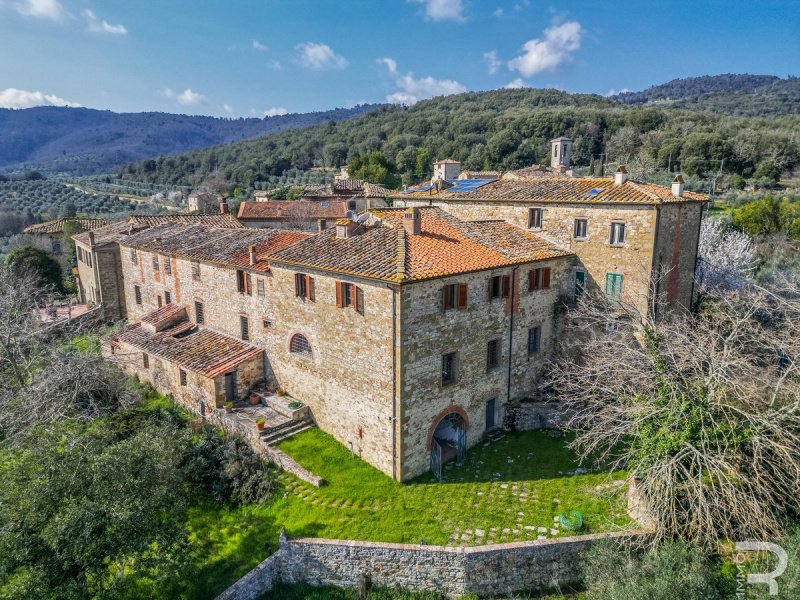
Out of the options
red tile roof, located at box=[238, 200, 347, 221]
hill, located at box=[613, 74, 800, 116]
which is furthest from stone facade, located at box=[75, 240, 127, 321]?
hill, located at box=[613, 74, 800, 116]

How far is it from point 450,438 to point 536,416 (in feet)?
13.0

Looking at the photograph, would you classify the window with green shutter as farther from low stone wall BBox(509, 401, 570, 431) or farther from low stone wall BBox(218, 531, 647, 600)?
low stone wall BBox(218, 531, 647, 600)

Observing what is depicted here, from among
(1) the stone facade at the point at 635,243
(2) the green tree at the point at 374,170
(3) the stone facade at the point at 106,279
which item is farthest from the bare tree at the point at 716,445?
(2) the green tree at the point at 374,170

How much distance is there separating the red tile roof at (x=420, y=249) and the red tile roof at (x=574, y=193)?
6.43 feet

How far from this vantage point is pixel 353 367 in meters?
18.1

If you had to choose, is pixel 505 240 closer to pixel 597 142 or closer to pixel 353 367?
pixel 353 367

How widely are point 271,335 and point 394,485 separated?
893 centimetres

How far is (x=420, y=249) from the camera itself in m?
18.3

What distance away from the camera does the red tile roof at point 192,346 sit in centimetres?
2264

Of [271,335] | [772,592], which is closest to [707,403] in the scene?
[772,592]

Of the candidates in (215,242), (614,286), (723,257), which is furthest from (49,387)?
(723,257)

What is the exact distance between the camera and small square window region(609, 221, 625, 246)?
20.9 meters

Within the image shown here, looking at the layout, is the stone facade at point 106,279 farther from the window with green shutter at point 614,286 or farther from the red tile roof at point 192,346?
the window with green shutter at point 614,286

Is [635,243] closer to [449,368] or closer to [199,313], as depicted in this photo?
[449,368]
